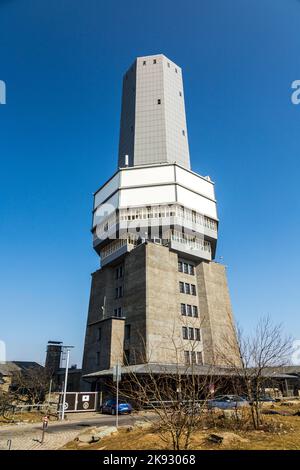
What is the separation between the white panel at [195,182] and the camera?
55.8m

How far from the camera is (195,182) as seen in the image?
58.3m

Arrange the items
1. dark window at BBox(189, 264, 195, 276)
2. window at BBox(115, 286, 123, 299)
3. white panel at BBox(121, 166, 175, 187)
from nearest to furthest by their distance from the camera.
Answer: window at BBox(115, 286, 123, 299), dark window at BBox(189, 264, 195, 276), white panel at BBox(121, 166, 175, 187)

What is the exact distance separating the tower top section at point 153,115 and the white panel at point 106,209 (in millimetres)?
8274

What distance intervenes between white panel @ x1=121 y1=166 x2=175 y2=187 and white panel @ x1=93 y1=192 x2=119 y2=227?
10.7 feet

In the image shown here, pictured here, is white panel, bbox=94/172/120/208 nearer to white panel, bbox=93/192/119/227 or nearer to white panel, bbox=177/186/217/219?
white panel, bbox=93/192/119/227

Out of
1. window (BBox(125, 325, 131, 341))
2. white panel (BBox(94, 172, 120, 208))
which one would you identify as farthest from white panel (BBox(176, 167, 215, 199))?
window (BBox(125, 325, 131, 341))

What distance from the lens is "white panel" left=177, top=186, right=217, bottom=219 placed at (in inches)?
2128

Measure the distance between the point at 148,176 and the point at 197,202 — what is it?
397 inches

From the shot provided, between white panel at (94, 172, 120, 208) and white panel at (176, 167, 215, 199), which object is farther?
white panel at (94, 172, 120, 208)

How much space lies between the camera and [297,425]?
15.3 m

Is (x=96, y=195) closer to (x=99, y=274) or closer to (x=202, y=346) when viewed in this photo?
(x=99, y=274)

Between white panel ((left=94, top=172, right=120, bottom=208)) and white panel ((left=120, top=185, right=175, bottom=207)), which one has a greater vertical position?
white panel ((left=94, top=172, right=120, bottom=208))

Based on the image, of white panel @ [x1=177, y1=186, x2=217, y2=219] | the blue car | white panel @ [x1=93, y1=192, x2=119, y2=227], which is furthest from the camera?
white panel @ [x1=93, y1=192, x2=119, y2=227]

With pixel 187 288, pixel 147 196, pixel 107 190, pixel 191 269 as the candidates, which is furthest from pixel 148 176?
pixel 187 288
